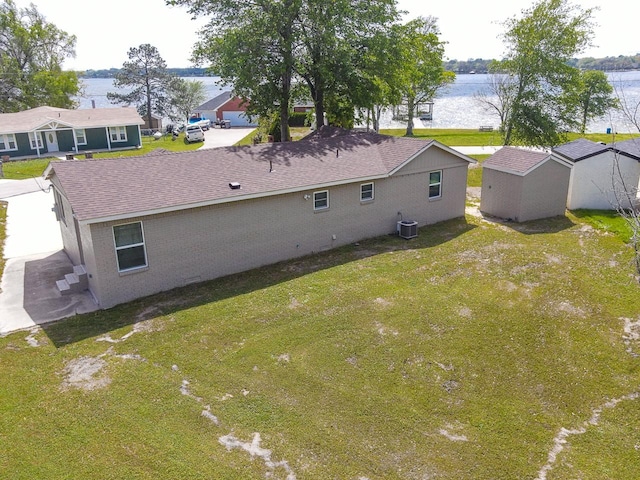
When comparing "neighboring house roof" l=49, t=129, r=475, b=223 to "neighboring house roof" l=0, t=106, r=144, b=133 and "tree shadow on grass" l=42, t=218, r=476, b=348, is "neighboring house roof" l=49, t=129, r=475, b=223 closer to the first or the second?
"tree shadow on grass" l=42, t=218, r=476, b=348

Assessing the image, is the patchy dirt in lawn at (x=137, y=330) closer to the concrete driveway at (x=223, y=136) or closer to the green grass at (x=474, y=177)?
the green grass at (x=474, y=177)

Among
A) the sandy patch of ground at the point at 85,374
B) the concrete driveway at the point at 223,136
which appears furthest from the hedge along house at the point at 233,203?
the concrete driveway at the point at 223,136

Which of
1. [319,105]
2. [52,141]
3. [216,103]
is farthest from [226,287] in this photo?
[216,103]

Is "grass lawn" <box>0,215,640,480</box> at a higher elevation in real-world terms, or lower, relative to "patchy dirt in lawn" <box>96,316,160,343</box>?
lower

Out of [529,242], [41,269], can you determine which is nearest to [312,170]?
[529,242]

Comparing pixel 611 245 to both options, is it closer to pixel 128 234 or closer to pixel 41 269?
pixel 128 234

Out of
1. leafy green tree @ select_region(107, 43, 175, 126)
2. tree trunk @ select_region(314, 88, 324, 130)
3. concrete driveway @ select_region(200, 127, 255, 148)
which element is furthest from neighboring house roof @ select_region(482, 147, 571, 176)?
leafy green tree @ select_region(107, 43, 175, 126)
